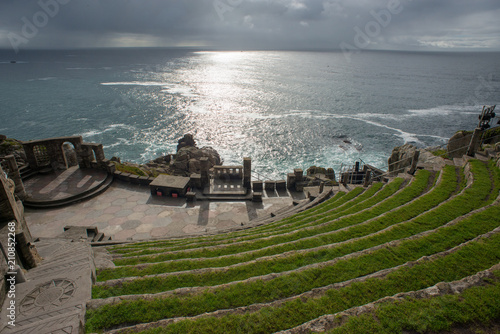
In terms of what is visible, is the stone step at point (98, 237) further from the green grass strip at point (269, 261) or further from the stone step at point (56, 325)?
the stone step at point (56, 325)

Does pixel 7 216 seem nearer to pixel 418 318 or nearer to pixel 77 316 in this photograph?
pixel 77 316

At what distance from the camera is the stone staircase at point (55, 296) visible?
19.7 feet

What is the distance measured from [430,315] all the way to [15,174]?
79.7 feet

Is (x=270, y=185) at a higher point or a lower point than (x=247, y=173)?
lower

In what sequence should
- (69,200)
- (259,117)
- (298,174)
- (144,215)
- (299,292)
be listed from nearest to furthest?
1. (299,292)
2. (144,215)
3. (69,200)
4. (298,174)
5. (259,117)

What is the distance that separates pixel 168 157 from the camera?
43.1 m

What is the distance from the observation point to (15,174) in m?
18.1

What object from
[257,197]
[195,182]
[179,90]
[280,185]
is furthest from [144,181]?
[179,90]

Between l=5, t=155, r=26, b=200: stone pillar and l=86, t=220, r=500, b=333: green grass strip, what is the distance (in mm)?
16987

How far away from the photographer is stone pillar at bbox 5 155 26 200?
1772 cm

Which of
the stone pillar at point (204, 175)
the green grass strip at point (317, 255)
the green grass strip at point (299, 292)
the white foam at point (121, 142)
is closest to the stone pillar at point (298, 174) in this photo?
the stone pillar at point (204, 175)

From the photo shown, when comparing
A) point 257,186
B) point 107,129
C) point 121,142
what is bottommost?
point 121,142

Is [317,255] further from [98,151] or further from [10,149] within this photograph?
[10,149]

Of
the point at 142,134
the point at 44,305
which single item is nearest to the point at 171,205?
the point at 44,305
